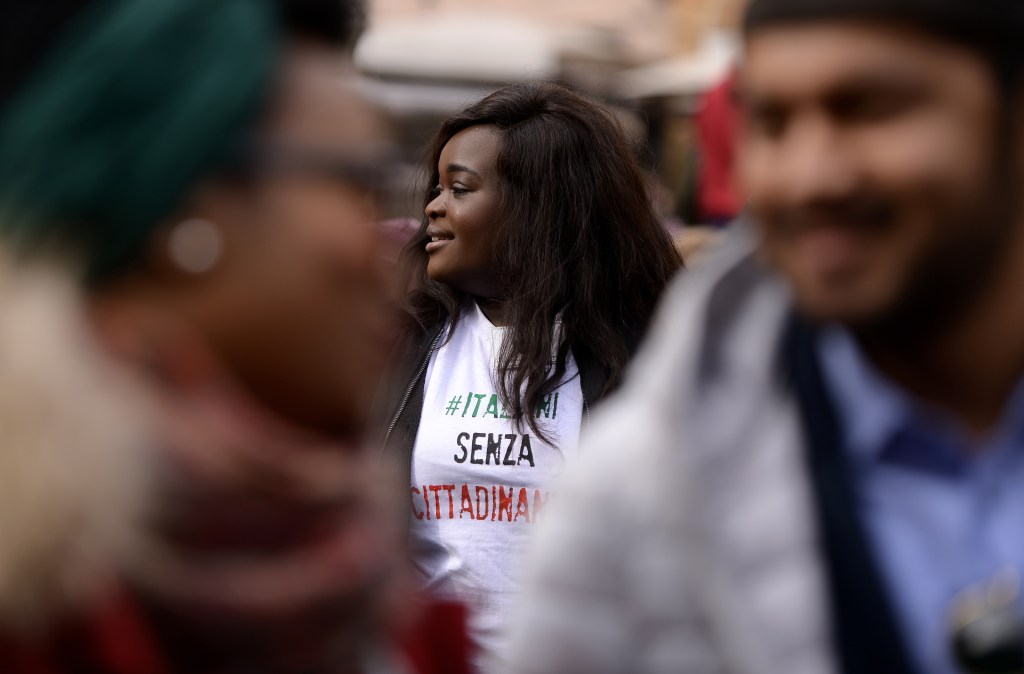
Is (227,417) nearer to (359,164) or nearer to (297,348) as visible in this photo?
(297,348)

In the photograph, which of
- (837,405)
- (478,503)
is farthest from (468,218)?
(837,405)

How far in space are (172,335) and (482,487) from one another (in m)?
2.04

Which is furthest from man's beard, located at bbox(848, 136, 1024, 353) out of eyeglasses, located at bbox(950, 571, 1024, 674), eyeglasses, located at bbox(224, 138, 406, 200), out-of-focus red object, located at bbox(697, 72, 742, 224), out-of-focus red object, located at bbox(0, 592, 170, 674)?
out-of-focus red object, located at bbox(697, 72, 742, 224)

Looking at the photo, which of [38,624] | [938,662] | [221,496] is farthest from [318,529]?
[938,662]

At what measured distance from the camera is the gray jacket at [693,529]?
1.43m

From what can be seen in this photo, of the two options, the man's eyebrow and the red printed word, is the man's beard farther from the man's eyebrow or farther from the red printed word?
the man's eyebrow

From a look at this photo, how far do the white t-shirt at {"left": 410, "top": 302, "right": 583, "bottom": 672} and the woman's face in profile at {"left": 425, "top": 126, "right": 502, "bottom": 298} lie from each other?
30cm

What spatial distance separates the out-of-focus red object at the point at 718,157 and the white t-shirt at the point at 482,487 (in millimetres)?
2941

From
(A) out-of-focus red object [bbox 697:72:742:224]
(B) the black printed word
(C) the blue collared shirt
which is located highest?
(A) out-of-focus red object [bbox 697:72:742:224]

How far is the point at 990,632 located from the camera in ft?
4.61

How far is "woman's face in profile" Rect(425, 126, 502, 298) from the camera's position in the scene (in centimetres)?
370

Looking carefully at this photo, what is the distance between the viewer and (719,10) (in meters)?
15.7

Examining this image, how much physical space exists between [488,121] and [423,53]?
7.58 m

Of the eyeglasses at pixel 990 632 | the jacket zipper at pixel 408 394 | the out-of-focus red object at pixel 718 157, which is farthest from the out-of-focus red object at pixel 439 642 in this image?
the out-of-focus red object at pixel 718 157
